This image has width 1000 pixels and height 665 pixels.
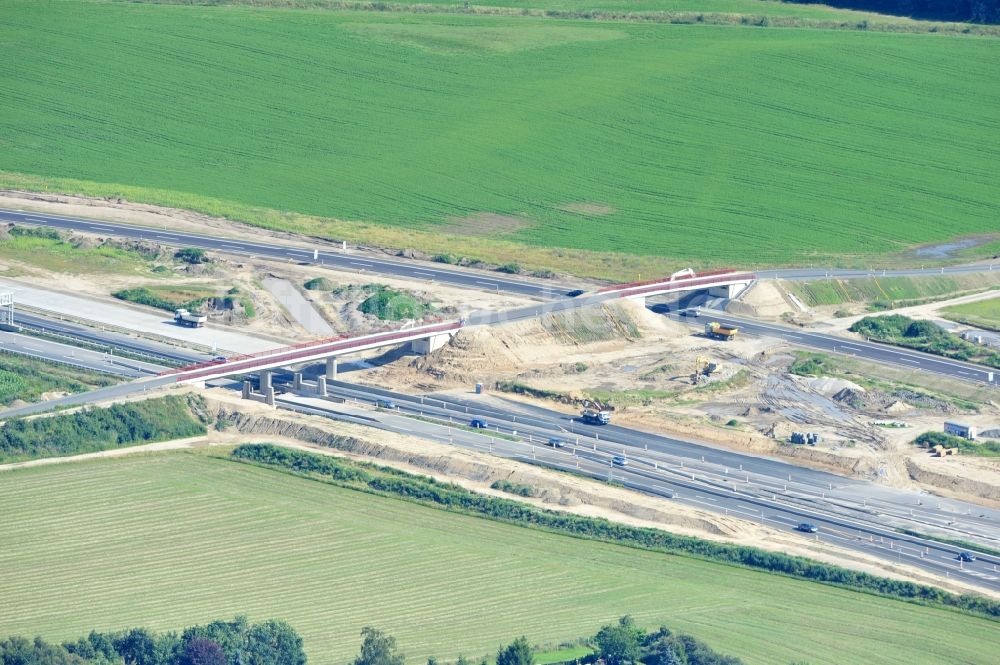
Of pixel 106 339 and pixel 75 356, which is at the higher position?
pixel 106 339

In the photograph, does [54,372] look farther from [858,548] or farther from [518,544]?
[858,548]

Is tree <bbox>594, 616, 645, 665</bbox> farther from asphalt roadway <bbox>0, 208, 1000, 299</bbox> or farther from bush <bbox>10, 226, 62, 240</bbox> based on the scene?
bush <bbox>10, 226, 62, 240</bbox>

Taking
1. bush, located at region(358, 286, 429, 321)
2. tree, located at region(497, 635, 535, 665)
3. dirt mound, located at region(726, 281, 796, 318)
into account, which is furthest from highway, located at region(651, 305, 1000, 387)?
tree, located at region(497, 635, 535, 665)

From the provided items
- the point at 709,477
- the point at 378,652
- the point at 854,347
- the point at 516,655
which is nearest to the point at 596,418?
the point at 709,477

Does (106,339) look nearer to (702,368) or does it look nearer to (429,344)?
(429,344)

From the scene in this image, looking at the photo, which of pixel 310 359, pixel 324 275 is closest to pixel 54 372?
pixel 310 359

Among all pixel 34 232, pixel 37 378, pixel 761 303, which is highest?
pixel 34 232
